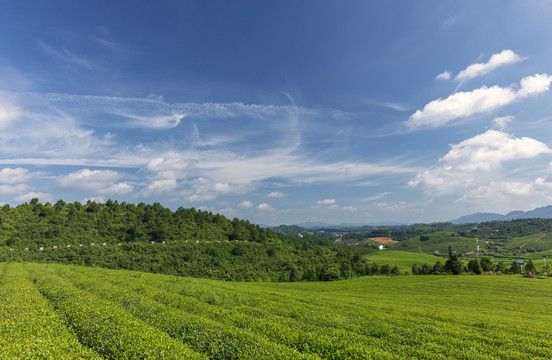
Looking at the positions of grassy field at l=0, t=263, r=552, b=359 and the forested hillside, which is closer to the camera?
grassy field at l=0, t=263, r=552, b=359

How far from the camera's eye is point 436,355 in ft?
46.1

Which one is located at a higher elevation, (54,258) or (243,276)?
(54,258)

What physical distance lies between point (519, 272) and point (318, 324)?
385 feet

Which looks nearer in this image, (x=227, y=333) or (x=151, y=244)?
(x=227, y=333)

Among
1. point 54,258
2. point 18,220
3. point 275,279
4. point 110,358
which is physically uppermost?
point 18,220

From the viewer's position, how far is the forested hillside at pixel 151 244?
84688 mm

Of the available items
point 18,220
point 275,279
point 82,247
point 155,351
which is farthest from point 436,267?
point 18,220

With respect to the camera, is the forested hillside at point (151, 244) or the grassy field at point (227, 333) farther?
the forested hillside at point (151, 244)

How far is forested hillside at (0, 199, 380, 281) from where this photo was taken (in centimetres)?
8469

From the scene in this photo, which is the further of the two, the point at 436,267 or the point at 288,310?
the point at 436,267

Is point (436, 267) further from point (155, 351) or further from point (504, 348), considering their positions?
point (155, 351)

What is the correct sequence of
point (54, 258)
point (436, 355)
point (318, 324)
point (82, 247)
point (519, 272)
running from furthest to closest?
point (519, 272), point (82, 247), point (54, 258), point (318, 324), point (436, 355)

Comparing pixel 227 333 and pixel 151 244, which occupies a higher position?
pixel 227 333

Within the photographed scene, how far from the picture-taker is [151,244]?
101000 mm
